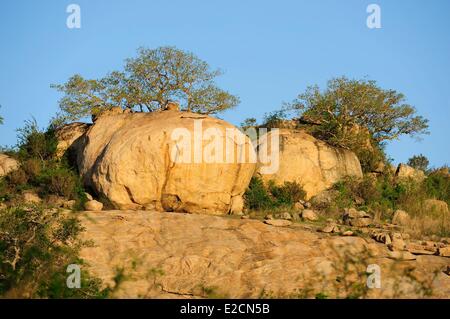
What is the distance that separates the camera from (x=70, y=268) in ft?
38.4

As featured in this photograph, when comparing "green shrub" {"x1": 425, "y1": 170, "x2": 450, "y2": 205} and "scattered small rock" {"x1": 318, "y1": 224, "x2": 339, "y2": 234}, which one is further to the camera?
"green shrub" {"x1": 425, "y1": 170, "x2": 450, "y2": 205}

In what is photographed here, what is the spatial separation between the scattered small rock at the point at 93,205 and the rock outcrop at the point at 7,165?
4013 millimetres

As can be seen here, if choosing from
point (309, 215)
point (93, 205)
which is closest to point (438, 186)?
point (309, 215)

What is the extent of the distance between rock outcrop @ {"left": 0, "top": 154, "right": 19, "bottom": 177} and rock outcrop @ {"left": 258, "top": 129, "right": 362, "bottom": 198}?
6.94 metres

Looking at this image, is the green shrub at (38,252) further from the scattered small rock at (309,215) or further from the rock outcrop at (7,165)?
the scattered small rock at (309,215)

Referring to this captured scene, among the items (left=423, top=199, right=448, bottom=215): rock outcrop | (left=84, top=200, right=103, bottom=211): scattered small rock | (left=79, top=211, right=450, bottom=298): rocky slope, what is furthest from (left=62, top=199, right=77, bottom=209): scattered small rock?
(left=423, top=199, right=448, bottom=215): rock outcrop

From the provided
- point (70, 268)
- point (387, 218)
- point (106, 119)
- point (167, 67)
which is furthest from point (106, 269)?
point (167, 67)

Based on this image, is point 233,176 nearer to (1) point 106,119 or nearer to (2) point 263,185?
(2) point 263,185

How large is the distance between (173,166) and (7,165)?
5444 millimetres

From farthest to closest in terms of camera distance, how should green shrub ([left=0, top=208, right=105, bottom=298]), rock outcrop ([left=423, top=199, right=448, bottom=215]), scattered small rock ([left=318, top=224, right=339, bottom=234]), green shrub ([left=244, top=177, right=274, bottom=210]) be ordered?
rock outcrop ([left=423, top=199, right=448, bottom=215])
green shrub ([left=244, top=177, right=274, bottom=210])
scattered small rock ([left=318, top=224, right=339, bottom=234])
green shrub ([left=0, top=208, right=105, bottom=298])

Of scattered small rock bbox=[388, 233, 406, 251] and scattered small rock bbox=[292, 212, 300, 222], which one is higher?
scattered small rock bbox=[292, 212, 300, 222]

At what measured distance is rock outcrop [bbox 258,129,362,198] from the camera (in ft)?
66.0

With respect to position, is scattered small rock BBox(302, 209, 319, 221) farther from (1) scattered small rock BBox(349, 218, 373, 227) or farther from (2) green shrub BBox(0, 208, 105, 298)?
(2) green shrub BBox(0, 208, 105, 298)

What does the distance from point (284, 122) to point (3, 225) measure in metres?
12.7
